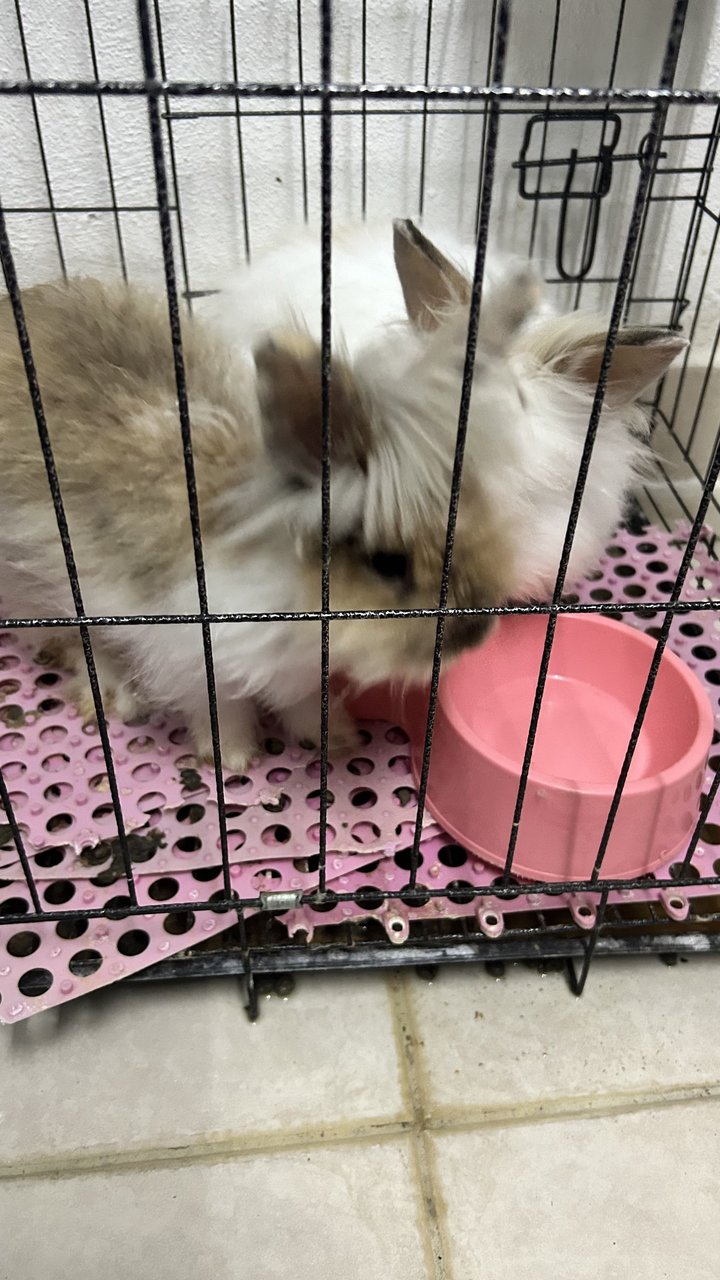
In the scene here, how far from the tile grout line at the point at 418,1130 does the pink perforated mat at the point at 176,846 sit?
0.12 metres

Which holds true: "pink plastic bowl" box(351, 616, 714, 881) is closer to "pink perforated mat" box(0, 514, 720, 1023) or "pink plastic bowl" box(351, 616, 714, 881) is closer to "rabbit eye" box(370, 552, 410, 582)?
"pink perforated mat" box(0, 514, 720, 1023)

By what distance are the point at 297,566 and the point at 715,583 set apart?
44.3 inches

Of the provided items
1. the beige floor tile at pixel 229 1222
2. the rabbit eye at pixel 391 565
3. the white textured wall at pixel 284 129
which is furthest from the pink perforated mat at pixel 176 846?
the white textured wall at pixel 284 129

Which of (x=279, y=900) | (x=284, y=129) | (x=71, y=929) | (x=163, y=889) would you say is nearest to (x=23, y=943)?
(x=71, y=929)

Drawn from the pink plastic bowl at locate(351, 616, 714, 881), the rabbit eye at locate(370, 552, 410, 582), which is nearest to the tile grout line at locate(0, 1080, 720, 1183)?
A: the pink plastic bowl at locate(351, 616, 714, 881)

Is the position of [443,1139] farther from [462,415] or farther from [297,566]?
[462,415]

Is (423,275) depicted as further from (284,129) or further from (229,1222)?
(229,1222)

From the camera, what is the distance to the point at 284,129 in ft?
6.79

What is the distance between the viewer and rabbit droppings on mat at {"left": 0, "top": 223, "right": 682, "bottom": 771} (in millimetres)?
1054

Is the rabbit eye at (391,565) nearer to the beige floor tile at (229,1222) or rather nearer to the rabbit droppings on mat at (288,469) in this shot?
the rabbit droppings on mat at (288,469)

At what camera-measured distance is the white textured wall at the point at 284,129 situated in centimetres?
193

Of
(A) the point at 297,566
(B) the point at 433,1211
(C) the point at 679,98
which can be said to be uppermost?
(C) the point at 679,98

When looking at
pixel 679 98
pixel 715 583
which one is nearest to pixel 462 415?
pixel 679 98

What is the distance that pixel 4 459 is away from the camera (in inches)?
51.3
